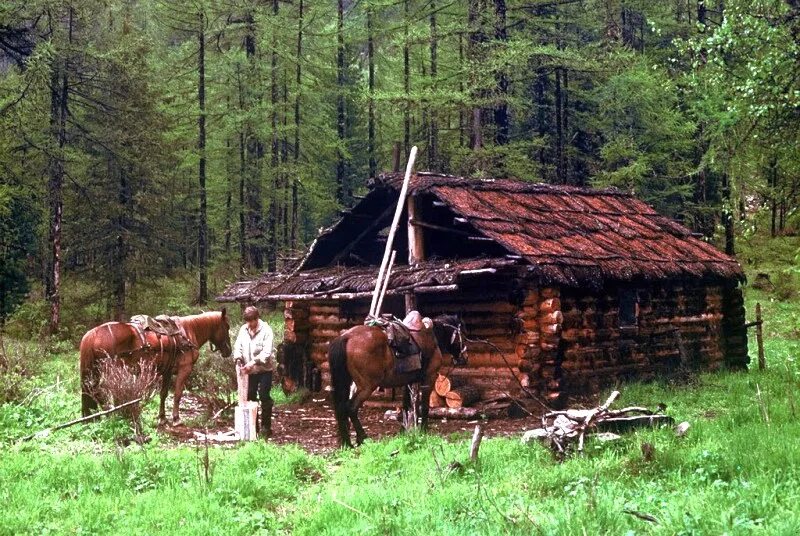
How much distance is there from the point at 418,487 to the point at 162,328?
719cm

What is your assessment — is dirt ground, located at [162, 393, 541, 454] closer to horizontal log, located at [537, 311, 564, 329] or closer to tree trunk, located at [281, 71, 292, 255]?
horizontal log, located at [537, 311, 564, 329]

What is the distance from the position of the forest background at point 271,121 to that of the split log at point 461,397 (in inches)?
444

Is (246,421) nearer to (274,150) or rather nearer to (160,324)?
(160,324)

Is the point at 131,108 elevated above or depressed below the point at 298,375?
above

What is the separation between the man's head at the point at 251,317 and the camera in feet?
Answer: 39.2

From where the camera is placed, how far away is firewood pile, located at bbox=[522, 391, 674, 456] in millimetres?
8906

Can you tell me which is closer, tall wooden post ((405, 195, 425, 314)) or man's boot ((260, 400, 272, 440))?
man's boot ((260, 400, 272, 440))

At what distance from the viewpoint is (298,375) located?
60.1 ft

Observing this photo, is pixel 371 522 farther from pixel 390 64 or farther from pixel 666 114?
pixel 390 64

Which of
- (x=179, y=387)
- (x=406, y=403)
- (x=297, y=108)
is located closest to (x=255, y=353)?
(x=179, y=387)

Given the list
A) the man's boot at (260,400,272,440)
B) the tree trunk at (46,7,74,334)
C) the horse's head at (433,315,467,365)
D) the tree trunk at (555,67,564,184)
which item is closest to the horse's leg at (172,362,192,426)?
the man's boot at (260,400,272,440)

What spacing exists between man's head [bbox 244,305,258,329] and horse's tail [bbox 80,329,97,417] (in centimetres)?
247

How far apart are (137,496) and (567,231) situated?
1099 cm

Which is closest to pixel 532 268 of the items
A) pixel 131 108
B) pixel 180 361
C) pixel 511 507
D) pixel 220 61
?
pixel 180 361
